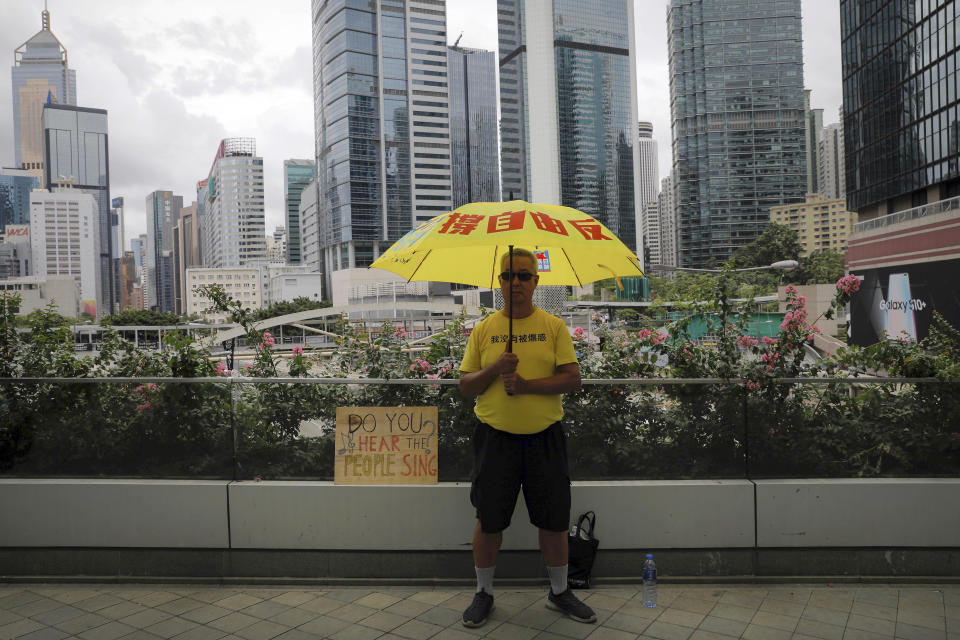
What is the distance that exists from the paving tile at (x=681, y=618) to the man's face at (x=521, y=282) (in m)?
1.87

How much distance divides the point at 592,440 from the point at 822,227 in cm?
14387

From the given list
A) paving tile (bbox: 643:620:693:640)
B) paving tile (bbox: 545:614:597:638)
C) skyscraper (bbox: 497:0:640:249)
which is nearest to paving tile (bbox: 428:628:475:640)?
paving tile (bbox: 545:614:597:638)

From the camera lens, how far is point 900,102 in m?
50.8

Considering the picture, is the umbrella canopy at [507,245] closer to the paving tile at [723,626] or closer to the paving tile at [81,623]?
the paving tile at [723,626]

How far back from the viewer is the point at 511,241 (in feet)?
11.2

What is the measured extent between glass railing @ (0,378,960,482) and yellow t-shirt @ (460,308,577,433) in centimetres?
59

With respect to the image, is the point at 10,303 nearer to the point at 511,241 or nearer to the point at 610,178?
the point at 511,241

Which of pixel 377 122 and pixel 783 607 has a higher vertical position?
pixel 377 122

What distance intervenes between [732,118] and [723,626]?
14343 centimetres

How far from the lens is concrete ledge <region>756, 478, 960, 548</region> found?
12.9ft

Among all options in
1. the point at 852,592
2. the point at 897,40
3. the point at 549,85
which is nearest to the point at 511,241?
the point at 852,592

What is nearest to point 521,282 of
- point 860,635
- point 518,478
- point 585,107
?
point 518,478

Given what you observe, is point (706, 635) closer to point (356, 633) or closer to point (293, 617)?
point (356, 633)

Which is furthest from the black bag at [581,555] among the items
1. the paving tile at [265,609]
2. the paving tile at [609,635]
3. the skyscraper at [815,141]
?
the skyscraper at [815,141]
